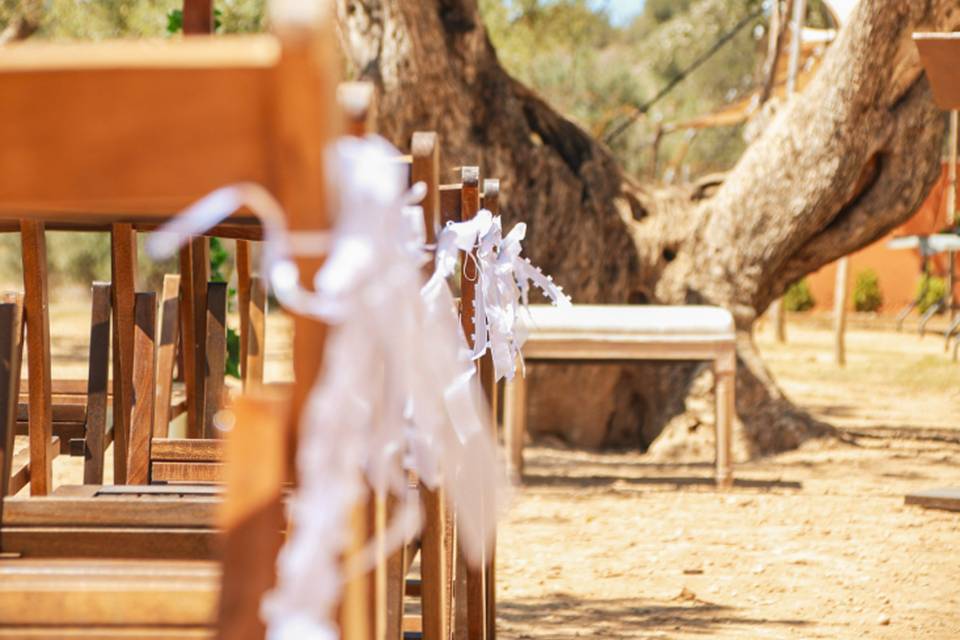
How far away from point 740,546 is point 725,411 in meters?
1.17

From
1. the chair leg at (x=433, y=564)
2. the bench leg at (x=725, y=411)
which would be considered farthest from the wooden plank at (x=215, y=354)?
the bench leg at (x=725, y=411)

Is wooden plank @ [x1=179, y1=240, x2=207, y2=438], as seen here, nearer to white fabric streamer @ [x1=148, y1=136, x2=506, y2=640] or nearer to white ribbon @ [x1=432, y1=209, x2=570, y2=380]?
white ribbon @ [x1=432, y1=209, x2=570, y2=380]

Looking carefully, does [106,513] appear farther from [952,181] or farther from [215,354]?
[952,181]

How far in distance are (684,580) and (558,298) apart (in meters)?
2.15

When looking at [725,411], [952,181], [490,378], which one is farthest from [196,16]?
[952,181]

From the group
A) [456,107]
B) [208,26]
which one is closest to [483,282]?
[208,26]

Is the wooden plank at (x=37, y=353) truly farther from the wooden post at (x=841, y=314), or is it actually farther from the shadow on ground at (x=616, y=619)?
the wooden post at (x=841, y=314)

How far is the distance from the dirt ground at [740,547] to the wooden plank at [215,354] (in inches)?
42.1

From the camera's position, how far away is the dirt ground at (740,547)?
3.79 metres

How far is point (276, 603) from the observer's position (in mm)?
1075

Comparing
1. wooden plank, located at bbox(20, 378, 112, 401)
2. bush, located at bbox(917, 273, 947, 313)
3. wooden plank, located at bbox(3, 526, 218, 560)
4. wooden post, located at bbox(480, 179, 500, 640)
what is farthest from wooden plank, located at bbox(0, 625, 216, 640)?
bush, located at bbox(917, 273, 947, 313)

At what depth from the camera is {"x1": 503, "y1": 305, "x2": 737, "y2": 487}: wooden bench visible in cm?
589

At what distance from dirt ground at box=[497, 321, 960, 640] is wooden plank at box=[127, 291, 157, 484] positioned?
4.10 ft

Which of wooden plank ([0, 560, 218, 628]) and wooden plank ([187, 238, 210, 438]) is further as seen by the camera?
A: wooden plank ([187, 238, 210, 438])
